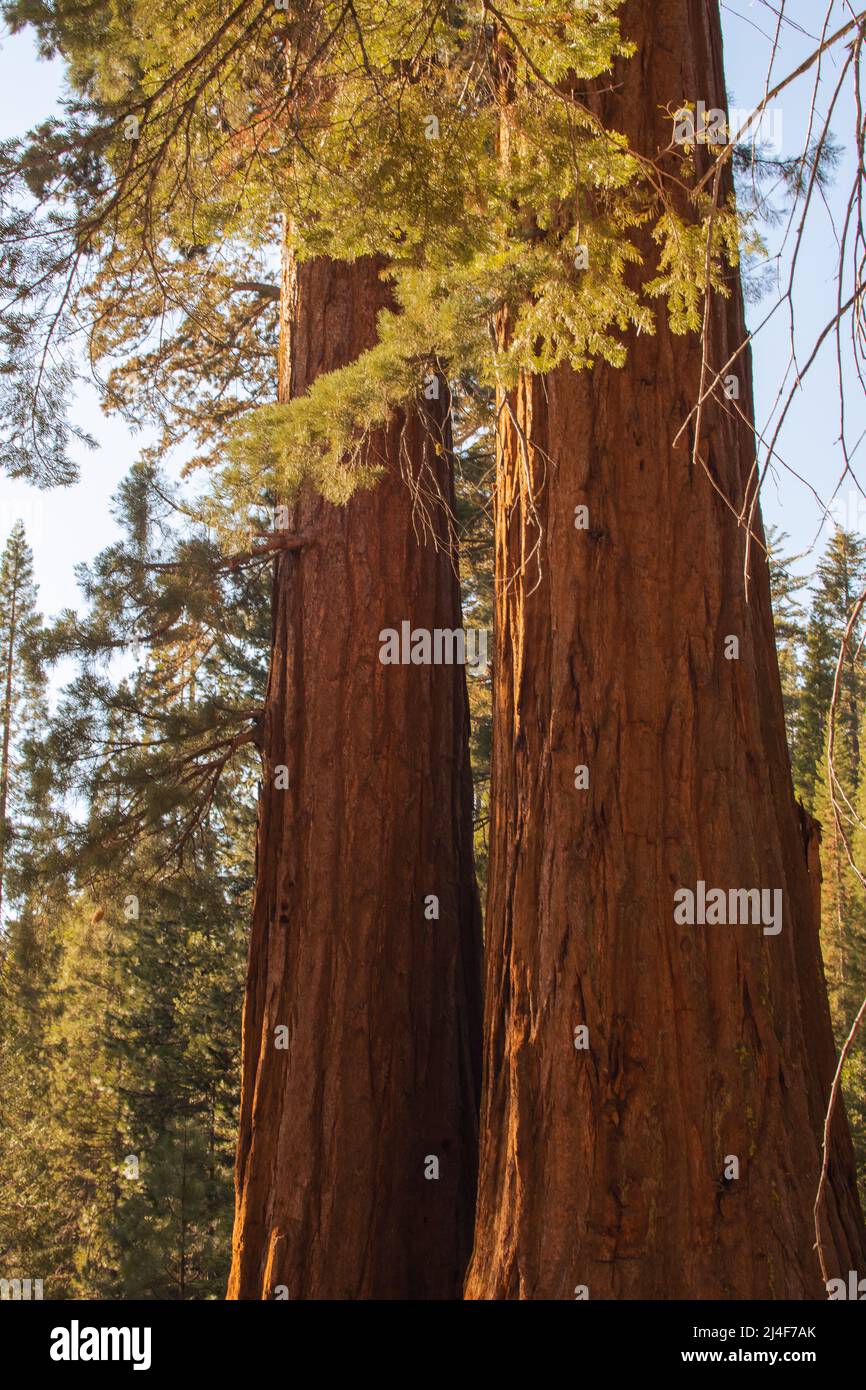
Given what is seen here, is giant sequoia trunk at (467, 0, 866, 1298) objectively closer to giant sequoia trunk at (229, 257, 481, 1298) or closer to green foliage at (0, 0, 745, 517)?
green foliage at (0, 0, 745, 517)

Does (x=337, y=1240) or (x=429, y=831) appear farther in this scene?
(x=429, y=831)

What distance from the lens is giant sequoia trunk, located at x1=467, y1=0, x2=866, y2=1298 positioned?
3734 mm

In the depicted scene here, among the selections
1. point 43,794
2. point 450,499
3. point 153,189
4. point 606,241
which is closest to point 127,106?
point 153,189

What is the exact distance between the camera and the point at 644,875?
3969 millimetres

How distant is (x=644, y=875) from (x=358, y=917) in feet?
6.25

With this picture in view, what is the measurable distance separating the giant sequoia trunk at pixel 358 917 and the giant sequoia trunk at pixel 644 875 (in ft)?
3.78

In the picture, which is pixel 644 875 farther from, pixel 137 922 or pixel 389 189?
pixel 137 922

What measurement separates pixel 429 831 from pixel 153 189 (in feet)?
9.72

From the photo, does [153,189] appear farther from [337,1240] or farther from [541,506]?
[337,1240]

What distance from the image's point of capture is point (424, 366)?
164 inches

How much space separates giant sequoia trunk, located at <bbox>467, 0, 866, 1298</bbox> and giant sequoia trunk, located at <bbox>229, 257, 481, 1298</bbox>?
3.78ft

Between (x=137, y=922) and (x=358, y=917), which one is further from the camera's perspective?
(x=137, y=922)

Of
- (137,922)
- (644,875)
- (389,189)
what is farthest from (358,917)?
(137,922)
